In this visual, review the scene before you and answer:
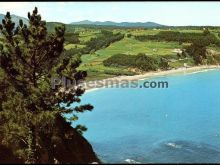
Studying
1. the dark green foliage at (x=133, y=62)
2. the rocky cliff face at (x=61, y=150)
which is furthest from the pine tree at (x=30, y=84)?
the dark green foliage at (x=133, y=62)

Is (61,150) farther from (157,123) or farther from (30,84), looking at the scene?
(157,123)

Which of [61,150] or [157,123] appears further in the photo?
[157,123]

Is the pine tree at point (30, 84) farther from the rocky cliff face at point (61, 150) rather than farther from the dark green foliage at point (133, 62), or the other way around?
the dark green foliage at point (133, 62)

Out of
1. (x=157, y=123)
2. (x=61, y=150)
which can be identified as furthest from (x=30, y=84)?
(x=157, y=123)

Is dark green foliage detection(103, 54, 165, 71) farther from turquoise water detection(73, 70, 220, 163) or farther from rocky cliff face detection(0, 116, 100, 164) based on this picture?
rocky cliff face detection(0, 116, 100, 164)

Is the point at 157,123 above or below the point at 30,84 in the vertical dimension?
below

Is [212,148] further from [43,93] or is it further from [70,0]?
[70,0]

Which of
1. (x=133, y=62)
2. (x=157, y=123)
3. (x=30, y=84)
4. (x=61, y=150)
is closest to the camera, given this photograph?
(x=30, y=84)
